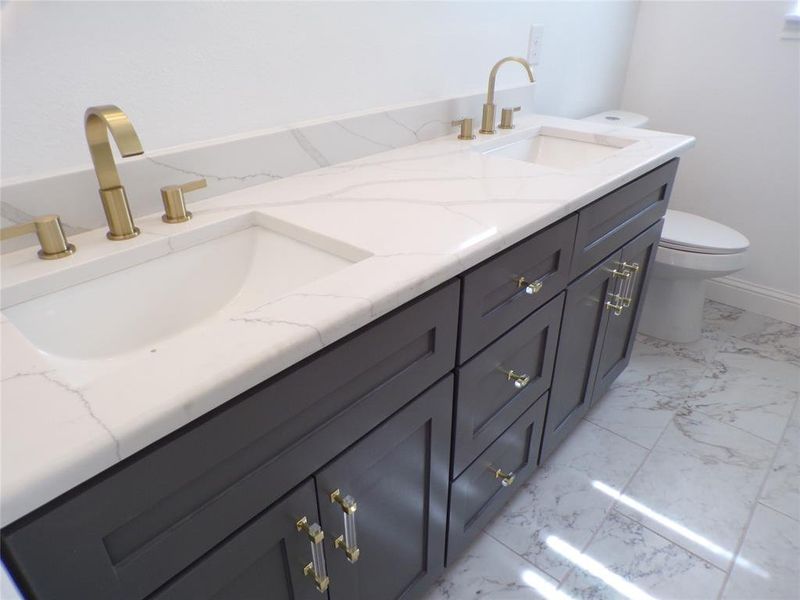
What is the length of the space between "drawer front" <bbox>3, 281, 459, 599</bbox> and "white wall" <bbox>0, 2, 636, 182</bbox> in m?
0.52

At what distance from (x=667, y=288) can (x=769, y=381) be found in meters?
0.45

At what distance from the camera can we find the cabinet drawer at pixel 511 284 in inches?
32.8

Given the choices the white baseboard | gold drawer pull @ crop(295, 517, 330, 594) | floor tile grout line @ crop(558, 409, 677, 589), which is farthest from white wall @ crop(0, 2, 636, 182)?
the white baseboard

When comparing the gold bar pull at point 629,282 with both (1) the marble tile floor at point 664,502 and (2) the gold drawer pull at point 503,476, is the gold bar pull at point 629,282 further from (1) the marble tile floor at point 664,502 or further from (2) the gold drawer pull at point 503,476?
(2) the gold drawer pull at point 503,476

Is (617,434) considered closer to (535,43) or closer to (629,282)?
(629,282)

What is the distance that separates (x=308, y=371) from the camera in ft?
1.96

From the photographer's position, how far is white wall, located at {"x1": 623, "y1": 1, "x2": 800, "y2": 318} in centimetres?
191

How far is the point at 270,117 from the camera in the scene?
103cm

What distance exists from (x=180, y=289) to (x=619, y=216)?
37.5 inches

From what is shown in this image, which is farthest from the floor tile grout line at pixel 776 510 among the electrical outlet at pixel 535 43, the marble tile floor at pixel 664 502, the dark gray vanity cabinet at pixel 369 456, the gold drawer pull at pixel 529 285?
the electrical outlet at pixel 535 43

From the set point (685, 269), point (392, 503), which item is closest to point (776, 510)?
point (685, 269)

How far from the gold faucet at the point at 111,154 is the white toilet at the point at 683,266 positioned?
1621 millimetres

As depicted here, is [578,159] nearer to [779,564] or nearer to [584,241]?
[584,241]

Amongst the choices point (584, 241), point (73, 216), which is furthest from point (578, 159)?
point (73, 216)
